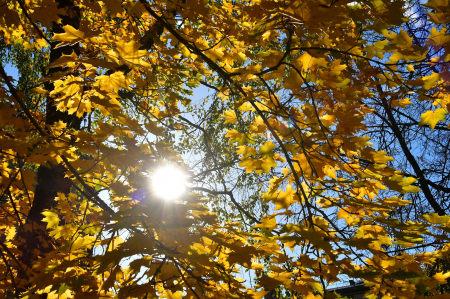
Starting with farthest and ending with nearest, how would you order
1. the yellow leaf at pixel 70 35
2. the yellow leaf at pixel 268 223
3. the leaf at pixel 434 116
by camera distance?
1. the leaf at pixel 434 116
2. the yellow leaf at pixel 268 223
3. the yellow leaf at pixel 70 35

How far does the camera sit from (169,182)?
1.44 m

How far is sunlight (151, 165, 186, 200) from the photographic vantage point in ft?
4.24

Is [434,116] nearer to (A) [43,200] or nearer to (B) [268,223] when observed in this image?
(B) [268,223]

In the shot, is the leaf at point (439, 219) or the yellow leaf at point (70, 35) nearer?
the yellow leaf at point (70, 35)

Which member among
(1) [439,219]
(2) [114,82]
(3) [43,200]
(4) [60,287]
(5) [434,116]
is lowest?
(4) [60,287]

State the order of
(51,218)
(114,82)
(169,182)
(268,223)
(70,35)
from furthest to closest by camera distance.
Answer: (51,218)
(114,82)
(268,223)
(169,182)
(70,35)

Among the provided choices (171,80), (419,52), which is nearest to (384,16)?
(419,52)

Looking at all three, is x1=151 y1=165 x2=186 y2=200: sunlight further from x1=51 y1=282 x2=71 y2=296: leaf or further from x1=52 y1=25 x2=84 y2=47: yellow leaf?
x1=52 y1=25 x2=84 y2=47: yellow leaf

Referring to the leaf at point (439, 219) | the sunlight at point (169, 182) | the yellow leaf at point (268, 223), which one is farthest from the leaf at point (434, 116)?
the sunlight at point (169, 182)

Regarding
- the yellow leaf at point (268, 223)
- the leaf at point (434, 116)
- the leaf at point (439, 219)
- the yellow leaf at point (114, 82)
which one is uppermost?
the yellow leaf at point (114, 82)

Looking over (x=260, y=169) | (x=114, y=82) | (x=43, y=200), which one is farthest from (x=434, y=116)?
(x=43, y=200)

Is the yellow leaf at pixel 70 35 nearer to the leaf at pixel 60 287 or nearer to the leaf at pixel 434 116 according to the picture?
the leaf at pixel 60 287

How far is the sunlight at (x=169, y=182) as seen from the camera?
4.24ft

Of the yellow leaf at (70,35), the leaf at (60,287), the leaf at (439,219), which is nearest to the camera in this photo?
the leaf at (60,287)
